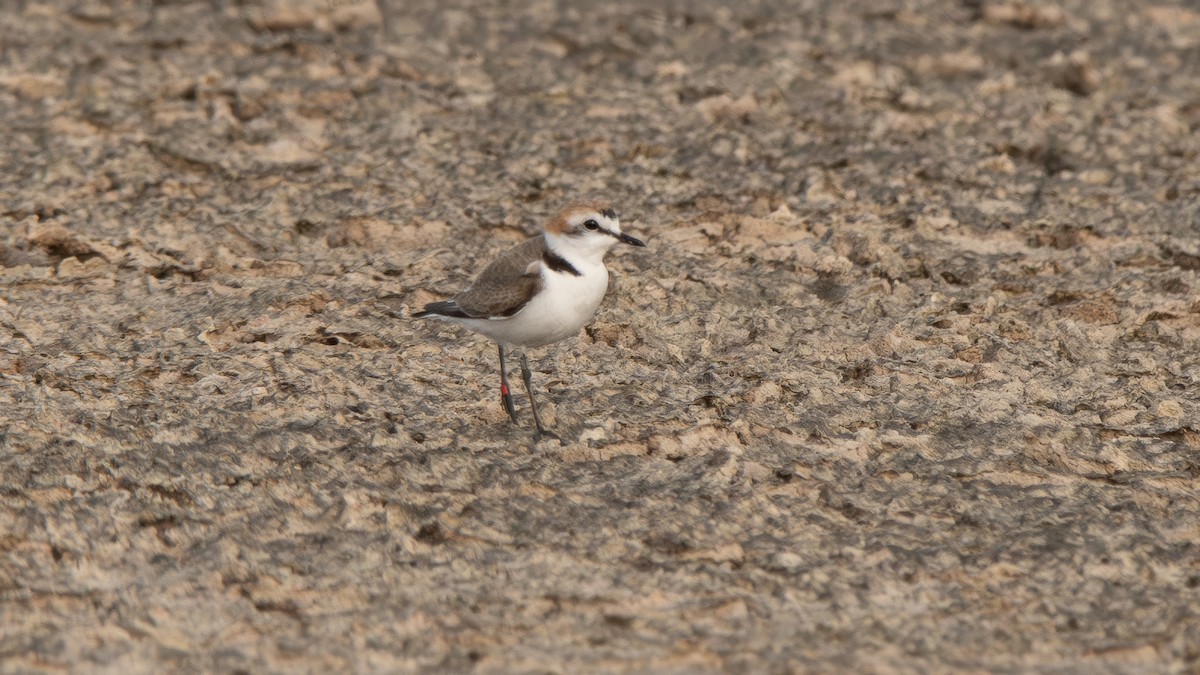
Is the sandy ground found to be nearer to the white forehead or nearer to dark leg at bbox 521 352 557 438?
dark leg at bbox 521 352 557 438

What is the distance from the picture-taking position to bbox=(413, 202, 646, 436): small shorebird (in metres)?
6.94

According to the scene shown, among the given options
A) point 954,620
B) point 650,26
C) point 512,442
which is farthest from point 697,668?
point 650,26

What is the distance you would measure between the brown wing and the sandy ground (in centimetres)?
61

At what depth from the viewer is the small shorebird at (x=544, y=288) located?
273 inches

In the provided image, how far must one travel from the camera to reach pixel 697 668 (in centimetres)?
531

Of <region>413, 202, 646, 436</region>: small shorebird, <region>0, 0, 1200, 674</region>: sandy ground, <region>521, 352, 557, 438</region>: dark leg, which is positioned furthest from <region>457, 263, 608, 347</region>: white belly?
<region>0, 0, 1200, 674</region>: sandy ground

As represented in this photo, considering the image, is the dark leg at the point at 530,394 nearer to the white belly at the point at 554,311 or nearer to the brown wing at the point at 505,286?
the white belly at the point at 554,311

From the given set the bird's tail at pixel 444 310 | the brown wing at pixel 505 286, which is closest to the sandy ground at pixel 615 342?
the bird's tail at pixel 444 310

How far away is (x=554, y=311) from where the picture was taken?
272 inches

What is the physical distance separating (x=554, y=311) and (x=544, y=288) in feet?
0.44

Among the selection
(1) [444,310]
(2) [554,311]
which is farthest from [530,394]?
(1) [444,310]

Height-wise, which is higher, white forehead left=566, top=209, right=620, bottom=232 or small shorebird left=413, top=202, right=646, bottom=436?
white forehead left=566, top=209, right=620, bottom=232

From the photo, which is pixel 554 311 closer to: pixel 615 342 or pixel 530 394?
pixel 530 394

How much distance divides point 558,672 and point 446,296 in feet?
11.9
